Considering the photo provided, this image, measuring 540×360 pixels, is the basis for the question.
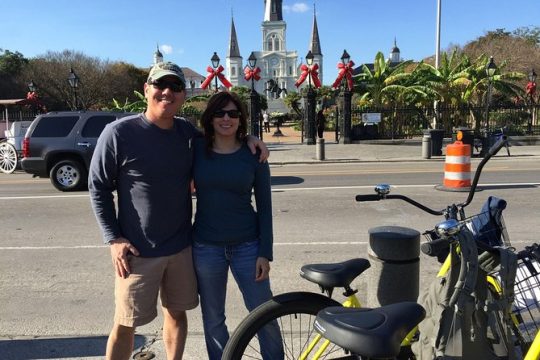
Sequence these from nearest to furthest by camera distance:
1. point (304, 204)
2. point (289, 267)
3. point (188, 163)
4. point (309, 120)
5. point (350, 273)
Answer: point (350, 273), point (188, 163), point (289, 267), point (304, 204), point (309, 120)

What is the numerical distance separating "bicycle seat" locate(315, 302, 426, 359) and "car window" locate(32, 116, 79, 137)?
1126 centimetres

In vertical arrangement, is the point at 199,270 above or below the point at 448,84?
below

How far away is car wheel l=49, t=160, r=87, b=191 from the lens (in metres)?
11.4

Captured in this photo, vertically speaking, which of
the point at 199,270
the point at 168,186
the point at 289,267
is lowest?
the point at 289,267

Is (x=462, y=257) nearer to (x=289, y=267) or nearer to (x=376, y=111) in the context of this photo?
(x=289, y=267)

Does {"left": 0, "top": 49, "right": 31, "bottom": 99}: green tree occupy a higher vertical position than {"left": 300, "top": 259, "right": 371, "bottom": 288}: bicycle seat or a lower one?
higher

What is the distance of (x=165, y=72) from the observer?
101 inches

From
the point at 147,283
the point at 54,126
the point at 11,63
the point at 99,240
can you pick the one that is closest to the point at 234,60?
the point at 11,63

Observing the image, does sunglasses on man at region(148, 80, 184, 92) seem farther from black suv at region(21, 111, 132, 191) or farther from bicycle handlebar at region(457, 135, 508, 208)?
black suv at region(21, 111, 132, 191)

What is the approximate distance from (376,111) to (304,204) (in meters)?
16.9

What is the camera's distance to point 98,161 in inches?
98.8

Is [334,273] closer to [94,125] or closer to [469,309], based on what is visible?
[469,309]

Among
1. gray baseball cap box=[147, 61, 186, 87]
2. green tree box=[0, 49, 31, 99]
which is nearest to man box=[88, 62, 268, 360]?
gray baseball cap box=[147, 61, 186, 87]

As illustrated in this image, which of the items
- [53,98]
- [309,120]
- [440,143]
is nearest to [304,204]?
[440,143]
